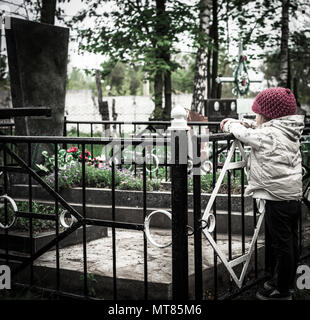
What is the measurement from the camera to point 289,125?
12.0 feet

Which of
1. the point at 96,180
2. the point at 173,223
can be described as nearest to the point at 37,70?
the point at 96,180

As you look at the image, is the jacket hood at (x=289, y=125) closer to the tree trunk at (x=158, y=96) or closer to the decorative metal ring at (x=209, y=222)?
the decorative metal ring at (x=209, y=222)

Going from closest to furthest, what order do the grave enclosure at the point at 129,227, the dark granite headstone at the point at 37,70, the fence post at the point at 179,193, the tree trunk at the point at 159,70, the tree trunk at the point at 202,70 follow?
1. the fence post at the point at 179,193
2. the grave enclosure at the point at 129,227
3. the dark granite headstone at the point at 37,70
4. the tree trunk at the point at 159,70
5. the tree trunk at the point at 202,70

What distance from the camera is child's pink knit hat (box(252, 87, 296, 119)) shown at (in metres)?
3.66

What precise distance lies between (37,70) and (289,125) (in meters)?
4.58

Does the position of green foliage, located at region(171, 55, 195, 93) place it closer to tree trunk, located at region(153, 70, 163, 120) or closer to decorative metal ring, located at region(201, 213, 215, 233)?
tree trunk, located at region(153, 70, 163, 120)

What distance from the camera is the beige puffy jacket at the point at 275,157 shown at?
3566mm

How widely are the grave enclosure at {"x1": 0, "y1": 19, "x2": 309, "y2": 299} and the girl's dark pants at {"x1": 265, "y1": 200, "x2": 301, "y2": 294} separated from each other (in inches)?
11.0

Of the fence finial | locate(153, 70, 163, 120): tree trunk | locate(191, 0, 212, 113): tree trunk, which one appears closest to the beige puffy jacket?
the fence finial

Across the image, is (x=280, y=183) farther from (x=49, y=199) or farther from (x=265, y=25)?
(x=265, y=25)

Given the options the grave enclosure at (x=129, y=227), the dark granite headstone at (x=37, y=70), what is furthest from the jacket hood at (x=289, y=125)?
the dark granite headstone at (x=37, y=70)

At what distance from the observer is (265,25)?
20.9 metres

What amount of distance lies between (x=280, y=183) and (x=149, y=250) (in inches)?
67.4
